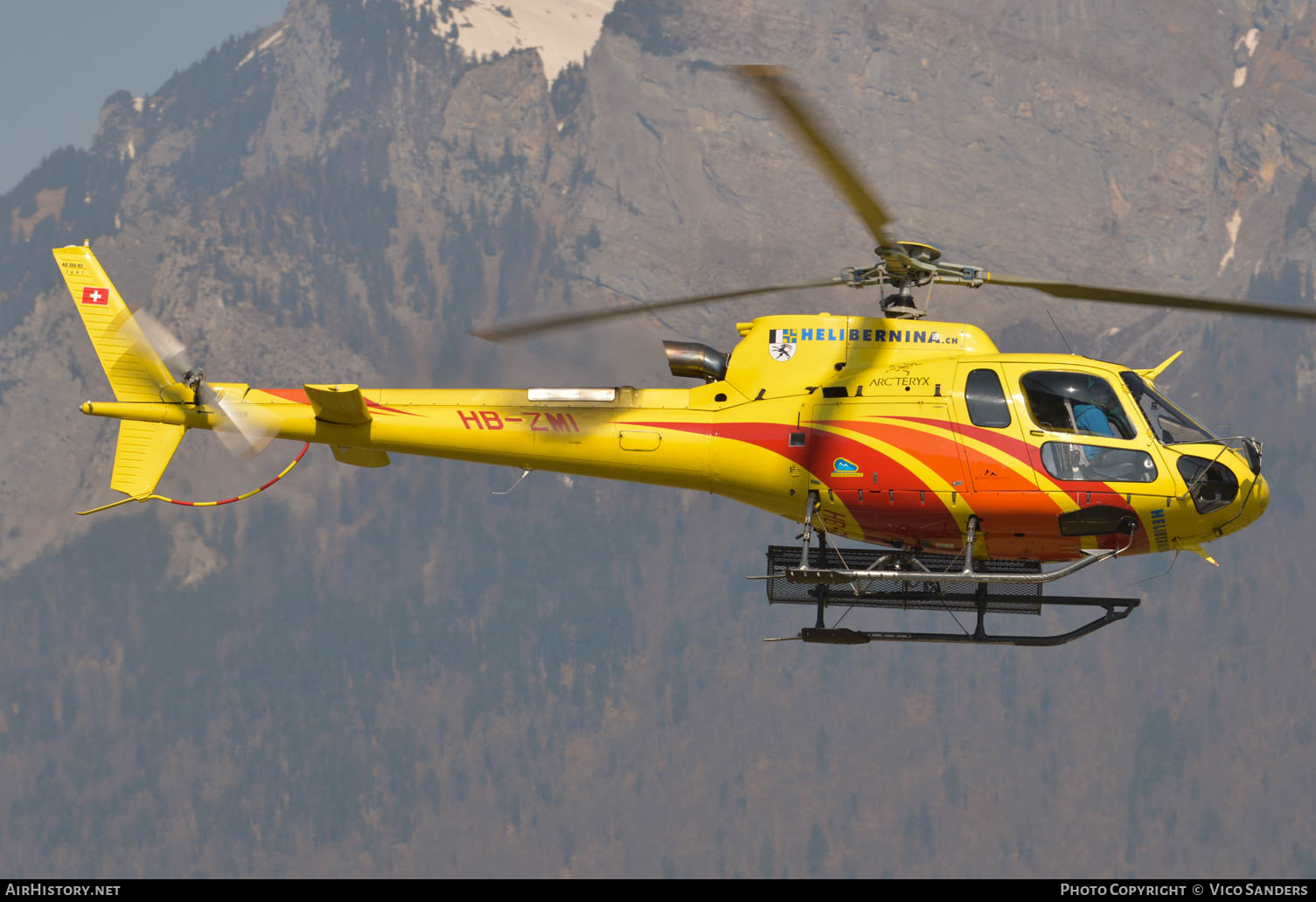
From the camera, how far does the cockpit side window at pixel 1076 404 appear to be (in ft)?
88.5

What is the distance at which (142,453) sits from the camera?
31125 millimetres

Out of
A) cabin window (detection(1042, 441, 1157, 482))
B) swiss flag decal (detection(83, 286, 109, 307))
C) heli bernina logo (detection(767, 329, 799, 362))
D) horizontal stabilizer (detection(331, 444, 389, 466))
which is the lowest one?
cabin window (detection(1042, 441, 1157, 482))

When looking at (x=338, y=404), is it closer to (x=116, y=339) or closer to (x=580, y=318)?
(x=116, y=339)

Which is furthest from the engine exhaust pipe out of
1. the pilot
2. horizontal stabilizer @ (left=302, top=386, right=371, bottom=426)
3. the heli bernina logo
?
the pilot

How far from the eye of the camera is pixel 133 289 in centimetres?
3203

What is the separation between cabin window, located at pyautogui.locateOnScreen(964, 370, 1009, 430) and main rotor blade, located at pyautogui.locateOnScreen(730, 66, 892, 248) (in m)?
3.55

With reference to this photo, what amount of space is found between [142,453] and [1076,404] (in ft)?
52.0

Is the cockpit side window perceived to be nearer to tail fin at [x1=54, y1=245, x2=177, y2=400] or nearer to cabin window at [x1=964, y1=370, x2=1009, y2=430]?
cabin window at [x1=964, y1=370, x2=1009, y2=430]

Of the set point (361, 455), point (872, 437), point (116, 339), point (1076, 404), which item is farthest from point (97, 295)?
point (1076, 404)

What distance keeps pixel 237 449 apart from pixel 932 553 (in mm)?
11231

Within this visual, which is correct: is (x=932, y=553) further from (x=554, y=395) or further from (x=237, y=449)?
(x=237, y=449)

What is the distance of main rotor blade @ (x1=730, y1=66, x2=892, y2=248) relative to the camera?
770 inches

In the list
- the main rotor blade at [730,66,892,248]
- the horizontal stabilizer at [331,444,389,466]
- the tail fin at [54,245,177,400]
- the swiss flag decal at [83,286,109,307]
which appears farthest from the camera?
the swiss flag decal at [83,286,109,307]
